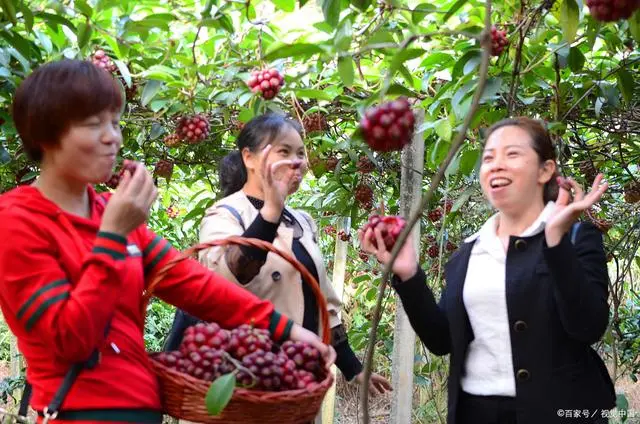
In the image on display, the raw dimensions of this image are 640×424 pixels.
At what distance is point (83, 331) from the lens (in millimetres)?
1041

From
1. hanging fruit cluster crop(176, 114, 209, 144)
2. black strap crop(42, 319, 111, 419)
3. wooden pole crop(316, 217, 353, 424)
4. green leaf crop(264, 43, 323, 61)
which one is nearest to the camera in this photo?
black strap crop(42, 319, 111, 419)

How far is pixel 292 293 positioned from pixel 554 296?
1.75 ft

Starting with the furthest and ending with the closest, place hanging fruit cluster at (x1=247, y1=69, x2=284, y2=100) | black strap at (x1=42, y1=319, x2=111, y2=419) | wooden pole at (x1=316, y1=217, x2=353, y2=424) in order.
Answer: wooden pole at (x1=316, y1=217, x2=353, y2=424) < hanging fruit cluster at (x1=247, y1=69, x2=284, y2=100) < black strap at (x1=42, y1=319, x2=111, y2=419)

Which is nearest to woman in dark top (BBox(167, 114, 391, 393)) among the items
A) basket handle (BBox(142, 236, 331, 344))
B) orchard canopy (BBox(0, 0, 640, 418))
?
orchard canopy (BBox(0, 0, 640, 418))

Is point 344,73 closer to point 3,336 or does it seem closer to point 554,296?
point 554,296

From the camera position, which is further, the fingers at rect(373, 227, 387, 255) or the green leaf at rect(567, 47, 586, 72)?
the green leaf at rect(567, 47, 586, 72)

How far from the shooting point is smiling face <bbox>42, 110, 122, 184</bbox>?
3.76 ft

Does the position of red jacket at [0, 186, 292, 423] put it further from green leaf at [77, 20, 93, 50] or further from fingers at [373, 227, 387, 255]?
green leaf at [77, 20, 93, 50]

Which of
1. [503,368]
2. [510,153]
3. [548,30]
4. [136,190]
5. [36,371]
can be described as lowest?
[36,371]

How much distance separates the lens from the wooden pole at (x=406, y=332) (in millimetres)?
2514

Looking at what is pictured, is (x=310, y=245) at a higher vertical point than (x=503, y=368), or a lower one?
higher

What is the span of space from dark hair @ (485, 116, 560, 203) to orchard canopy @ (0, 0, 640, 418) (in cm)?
7

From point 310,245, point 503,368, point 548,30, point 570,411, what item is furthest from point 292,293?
point 548,30

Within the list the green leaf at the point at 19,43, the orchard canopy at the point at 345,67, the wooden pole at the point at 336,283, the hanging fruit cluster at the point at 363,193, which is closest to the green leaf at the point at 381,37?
the orchard canopy at the point at 345,67
